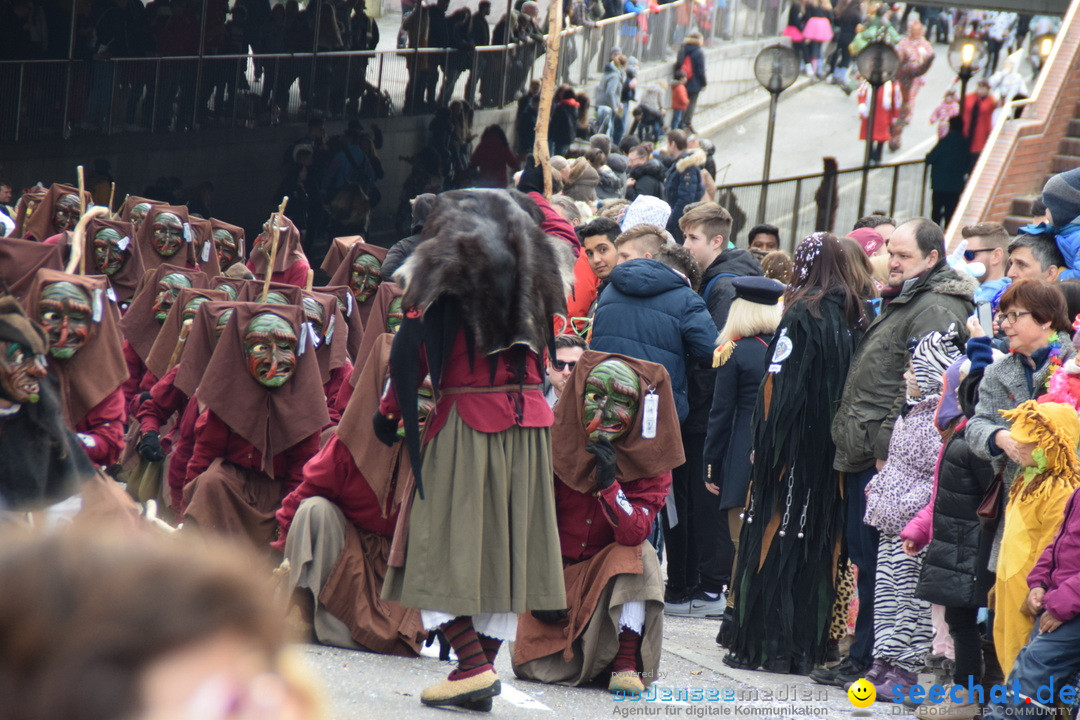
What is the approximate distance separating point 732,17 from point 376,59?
1519 centimetres

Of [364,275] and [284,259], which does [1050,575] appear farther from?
[284,259]

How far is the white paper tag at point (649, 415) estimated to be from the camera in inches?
227

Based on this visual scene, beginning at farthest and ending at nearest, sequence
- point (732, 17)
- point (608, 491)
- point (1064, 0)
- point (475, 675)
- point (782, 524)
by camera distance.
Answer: point (732, 17) < point (1064, 0) < point (782, 524) < point (608, 491) < point (475, 675)

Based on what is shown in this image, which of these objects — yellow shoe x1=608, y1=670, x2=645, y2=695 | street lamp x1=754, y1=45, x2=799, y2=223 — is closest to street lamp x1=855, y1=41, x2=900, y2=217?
street lamp x1=754, y1=45, x2=799, y2=223

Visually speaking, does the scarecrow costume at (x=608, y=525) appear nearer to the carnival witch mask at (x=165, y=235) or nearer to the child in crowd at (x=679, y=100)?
the carnival witch mask at (x=165, y=235)

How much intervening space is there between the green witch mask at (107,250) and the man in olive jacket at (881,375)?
19.0 feet

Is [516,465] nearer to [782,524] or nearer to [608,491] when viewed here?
[608,491]

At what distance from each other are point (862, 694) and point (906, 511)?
81cm

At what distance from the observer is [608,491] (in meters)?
5.66

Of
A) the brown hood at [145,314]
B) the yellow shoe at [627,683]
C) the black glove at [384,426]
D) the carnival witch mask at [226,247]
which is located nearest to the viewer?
the black glove at [384,426]

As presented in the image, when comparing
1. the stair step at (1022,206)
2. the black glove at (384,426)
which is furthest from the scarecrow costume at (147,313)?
the stair step at (1022,206)

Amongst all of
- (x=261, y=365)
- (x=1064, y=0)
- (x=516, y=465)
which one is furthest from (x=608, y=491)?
(x=1064, y=0)

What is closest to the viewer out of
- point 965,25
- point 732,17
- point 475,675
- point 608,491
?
point 475,675

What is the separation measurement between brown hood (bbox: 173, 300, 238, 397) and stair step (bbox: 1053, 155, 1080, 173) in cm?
1023
